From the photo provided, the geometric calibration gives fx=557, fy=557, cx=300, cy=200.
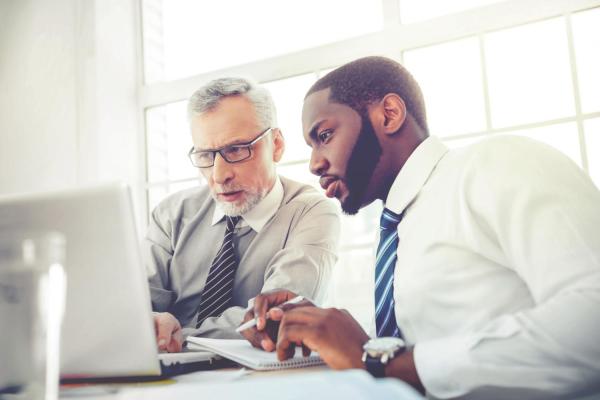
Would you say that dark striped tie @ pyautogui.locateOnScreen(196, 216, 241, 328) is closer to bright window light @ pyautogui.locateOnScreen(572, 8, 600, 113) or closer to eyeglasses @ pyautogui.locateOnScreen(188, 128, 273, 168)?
eyeglasses @ pyautogui.locateOnScreen(188, 128, 273, 168)

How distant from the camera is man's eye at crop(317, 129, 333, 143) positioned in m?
1.37

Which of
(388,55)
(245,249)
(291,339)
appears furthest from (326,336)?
(388,55)

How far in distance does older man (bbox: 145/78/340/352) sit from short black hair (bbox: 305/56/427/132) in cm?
60

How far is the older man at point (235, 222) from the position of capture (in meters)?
1.87

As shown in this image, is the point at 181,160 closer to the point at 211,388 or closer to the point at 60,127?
the point at 60,127

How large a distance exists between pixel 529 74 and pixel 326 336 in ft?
4.94

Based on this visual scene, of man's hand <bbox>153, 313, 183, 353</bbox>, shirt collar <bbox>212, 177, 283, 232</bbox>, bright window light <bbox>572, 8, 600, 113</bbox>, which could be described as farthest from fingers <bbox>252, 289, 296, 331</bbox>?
bright window light <bbox>572, 8, 600, 113</bbox>

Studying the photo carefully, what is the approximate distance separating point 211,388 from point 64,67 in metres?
2.58

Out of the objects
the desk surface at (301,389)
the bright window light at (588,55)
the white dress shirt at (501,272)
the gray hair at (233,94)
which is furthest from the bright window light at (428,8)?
the desk surface at (301,389)

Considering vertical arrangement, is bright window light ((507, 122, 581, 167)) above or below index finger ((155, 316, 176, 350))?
above

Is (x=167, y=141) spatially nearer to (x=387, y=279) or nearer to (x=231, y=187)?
(x=231, y=187)

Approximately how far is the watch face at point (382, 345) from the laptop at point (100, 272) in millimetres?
352

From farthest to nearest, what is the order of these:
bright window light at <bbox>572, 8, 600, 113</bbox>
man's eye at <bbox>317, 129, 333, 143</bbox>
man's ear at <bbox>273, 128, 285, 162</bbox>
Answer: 1. man's ear at <bbox>273, 128, 285, 162</bbox>
2. bright window light at <bbox>572, 8, 600, 113</bbox>
3. man's eye at <bbox>317, 129, 333, 143</bbox>

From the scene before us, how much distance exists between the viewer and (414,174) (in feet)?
4.17
